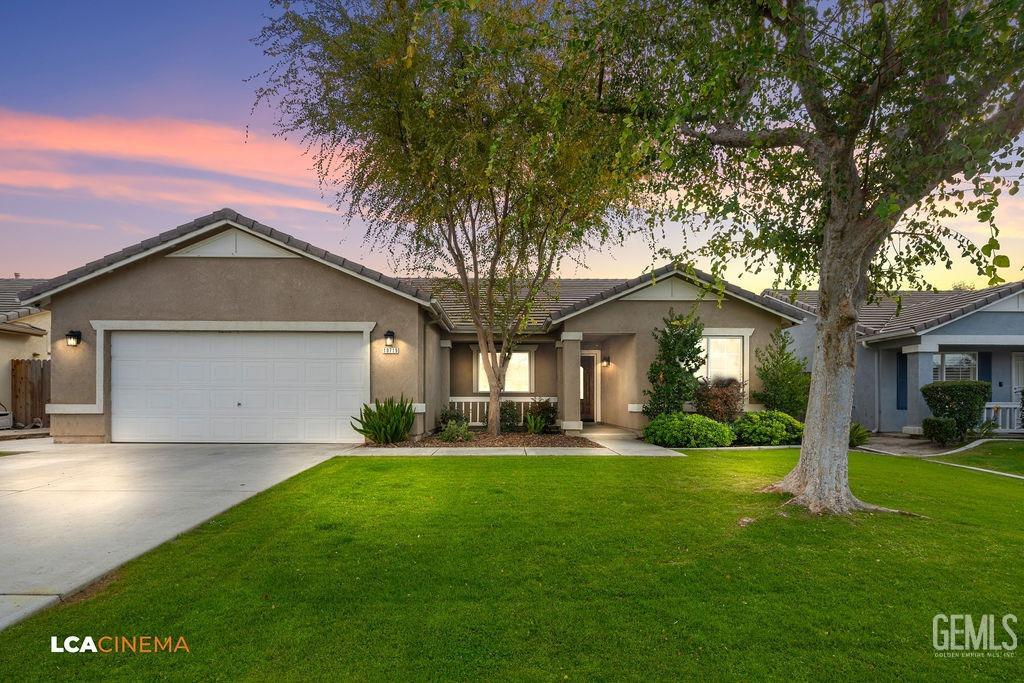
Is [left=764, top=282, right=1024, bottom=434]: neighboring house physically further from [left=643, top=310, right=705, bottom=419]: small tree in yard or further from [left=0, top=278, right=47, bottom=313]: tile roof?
[left=0, top=278, right=47, bottom=313]: tile roof

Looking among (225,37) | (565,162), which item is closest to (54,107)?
(225,37)

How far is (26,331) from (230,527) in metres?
16.0

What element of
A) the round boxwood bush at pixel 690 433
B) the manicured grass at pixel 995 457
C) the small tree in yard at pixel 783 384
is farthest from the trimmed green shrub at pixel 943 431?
the round boxwood bush at pixel 690 433

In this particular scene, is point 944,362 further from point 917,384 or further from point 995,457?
point 995,457

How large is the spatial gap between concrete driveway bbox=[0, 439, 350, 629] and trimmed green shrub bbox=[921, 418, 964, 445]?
46.1 ft

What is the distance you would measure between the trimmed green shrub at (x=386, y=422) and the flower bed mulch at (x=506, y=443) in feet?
0.56

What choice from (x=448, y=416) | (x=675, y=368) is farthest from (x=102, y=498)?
(x=675, y=368)

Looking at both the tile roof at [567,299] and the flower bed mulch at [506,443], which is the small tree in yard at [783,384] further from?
the flower bed mulch at [506,443]

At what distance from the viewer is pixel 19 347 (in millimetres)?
15828

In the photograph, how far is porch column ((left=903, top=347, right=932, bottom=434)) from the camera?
47.1 feet

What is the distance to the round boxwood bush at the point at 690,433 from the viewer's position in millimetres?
11367

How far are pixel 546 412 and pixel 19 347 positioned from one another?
1607cm

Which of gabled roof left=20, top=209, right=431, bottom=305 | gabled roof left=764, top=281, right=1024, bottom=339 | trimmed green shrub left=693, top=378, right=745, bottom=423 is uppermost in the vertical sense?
gabled roof left=20, top=209, right=431, bottom=305

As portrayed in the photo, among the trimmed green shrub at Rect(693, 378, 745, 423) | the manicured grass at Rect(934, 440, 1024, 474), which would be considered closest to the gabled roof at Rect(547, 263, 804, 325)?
the trimmed green shrub at Rect(693, 378, 745, 423)
